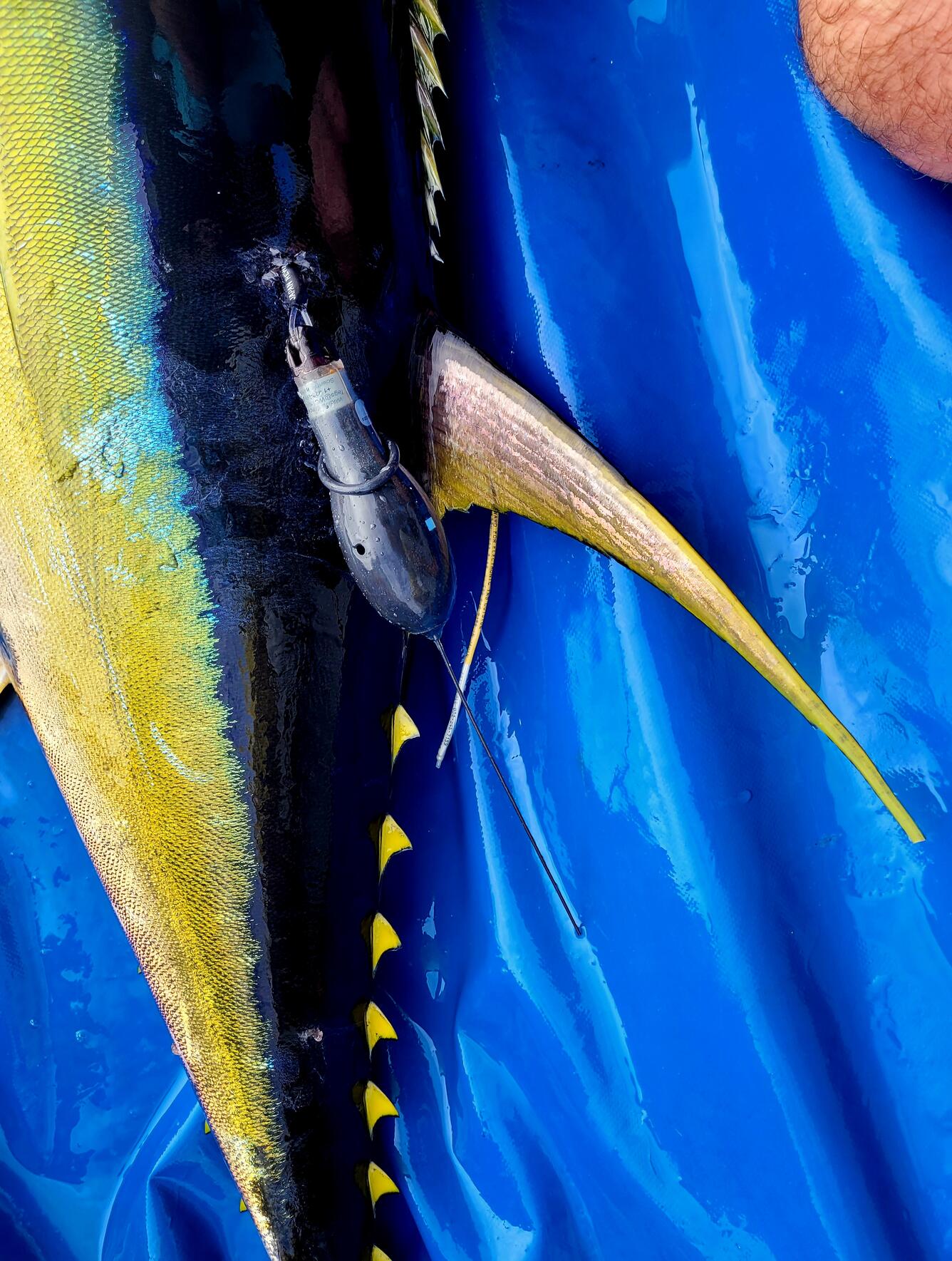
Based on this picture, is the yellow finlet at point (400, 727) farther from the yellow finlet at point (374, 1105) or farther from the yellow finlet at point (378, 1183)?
the yellow finlet at point (378, 1183)

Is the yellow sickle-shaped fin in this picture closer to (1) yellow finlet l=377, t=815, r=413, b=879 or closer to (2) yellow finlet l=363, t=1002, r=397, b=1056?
(1) yellow finlet l=377, t=815, r=413, b=879

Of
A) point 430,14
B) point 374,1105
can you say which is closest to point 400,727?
point 374,1105

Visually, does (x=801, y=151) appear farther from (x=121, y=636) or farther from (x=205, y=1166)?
(x=205, y=1166)

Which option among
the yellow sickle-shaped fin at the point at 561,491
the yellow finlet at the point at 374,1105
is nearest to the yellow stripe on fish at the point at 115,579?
the yellow finlet at the point at 374,1105

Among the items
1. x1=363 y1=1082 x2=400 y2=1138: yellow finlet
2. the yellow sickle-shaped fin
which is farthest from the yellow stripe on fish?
the yellow sickle-shaped fin

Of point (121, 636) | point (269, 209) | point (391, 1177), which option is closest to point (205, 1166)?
point (391, 1177)

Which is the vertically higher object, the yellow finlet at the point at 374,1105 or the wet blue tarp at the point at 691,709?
the wet blue tarp at the point at 691,709

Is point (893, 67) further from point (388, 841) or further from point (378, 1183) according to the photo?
point (378, 1183)
